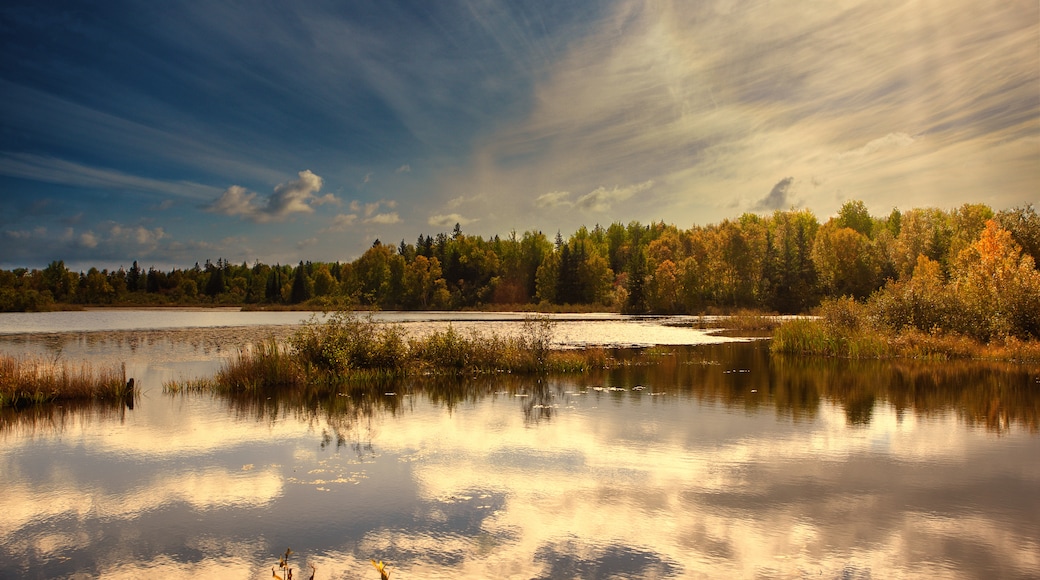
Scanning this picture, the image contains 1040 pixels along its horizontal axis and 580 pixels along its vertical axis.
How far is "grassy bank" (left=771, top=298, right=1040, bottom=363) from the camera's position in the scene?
3341 cm

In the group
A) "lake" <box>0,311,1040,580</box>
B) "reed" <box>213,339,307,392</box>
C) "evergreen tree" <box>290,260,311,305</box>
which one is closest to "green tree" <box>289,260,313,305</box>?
"evergreen tree" <box>290,260,311,305</box>

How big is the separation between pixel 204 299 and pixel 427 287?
72216 millimetres

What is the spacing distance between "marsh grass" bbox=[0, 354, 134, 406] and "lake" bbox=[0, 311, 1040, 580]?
1.55 meters

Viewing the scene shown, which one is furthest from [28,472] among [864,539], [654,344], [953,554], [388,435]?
[654,344]

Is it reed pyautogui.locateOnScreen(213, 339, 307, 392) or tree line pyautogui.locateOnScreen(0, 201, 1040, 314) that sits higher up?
tree line pyautogui.locateOnScreen(0, 201, 1040, 314)

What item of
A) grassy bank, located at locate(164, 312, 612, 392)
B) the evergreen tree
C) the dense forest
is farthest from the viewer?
the evergreen tree

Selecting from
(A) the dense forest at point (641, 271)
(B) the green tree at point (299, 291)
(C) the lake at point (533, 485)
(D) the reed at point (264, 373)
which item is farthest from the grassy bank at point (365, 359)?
(B) the green tree at point (299, 291)

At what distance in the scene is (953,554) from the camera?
9.27m

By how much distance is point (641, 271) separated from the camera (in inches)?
4257

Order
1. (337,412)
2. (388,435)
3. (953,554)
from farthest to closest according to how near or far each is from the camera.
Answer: (337,412), (388,435), (953,554)

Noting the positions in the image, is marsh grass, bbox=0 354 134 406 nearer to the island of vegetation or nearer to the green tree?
the island of vegetation

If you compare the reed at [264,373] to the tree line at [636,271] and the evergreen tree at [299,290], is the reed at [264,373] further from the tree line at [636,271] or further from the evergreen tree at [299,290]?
the evergreen tree at [299,290]

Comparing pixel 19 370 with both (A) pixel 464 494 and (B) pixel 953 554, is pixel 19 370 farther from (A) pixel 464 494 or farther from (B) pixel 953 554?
(B) pixel 953 554

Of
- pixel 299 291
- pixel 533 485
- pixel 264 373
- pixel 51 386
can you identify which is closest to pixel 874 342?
pixel 533 485
